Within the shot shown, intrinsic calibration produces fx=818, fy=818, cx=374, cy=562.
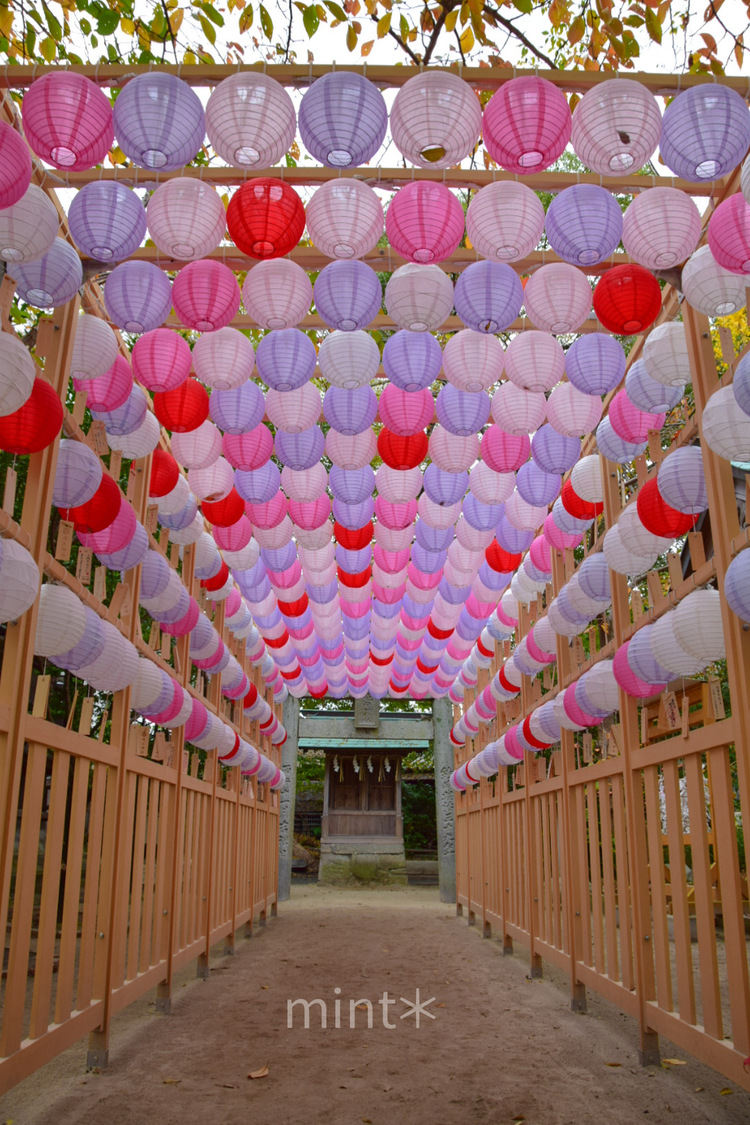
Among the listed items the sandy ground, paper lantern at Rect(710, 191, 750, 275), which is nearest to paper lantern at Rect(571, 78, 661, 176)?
paper lantern at Rect(710, 191, 750, 275)

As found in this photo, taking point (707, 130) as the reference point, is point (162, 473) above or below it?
below

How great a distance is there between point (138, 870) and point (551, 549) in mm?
3747

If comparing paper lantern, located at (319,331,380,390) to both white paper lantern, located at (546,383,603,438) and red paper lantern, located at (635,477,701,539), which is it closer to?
white paper lantern, located at (546,383,603,438)

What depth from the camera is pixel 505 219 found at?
3170 millimetres

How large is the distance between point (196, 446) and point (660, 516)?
2629mm

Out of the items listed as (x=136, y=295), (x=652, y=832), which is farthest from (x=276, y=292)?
(x=652, y=832)

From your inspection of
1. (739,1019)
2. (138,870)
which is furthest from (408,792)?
(739,1019)

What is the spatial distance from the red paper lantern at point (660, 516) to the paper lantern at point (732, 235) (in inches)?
48.0

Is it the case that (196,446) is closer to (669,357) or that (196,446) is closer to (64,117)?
(64,117)

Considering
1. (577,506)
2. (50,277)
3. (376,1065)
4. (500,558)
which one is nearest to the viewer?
(50,277)

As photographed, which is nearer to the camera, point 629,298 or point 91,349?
point 629,298

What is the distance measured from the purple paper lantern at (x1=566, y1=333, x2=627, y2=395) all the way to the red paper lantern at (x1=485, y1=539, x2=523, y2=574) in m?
2.81

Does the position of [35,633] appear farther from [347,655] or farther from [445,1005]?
[347,655]

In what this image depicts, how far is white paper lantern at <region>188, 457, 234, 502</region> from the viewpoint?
5.20m
